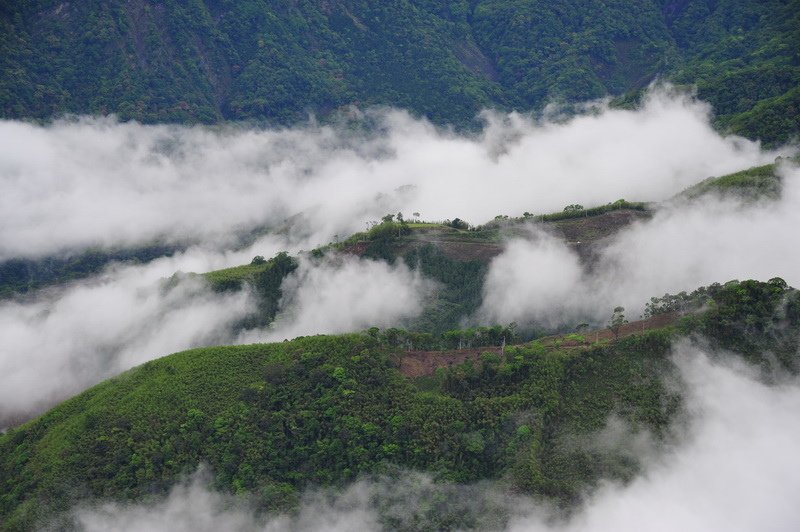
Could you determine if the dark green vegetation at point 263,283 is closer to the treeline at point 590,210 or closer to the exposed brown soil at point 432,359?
the exposed brown soil at point 432,359

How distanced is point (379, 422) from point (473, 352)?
1507 centimetres

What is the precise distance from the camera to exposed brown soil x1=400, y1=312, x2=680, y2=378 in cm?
9397

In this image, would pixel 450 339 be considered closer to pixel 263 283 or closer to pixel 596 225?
pixel 596 225

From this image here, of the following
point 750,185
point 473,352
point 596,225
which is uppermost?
point 750,185

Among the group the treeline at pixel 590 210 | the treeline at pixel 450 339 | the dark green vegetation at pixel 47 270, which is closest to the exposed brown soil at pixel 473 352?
the treeline at pixel 450 339

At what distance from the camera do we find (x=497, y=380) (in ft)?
301

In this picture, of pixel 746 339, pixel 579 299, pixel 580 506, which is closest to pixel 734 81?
pixel 579 299

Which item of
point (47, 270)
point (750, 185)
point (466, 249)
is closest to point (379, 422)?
point (466, 249)

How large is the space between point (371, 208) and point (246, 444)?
100707 millimetres

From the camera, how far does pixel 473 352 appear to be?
98.8 meters

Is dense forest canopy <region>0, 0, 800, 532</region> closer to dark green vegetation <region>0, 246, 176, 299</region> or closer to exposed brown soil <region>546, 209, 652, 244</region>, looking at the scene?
exposed brown soil <region>546, 209, 652, 244</region>

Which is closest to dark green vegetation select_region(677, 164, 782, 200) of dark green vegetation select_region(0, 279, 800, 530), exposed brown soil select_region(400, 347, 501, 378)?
dark green vegetation select_region(0, 279, 800, 530)

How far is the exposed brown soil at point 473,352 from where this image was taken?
9397 centimetres

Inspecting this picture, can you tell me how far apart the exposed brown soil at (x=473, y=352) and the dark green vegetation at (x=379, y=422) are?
6.42 feet
